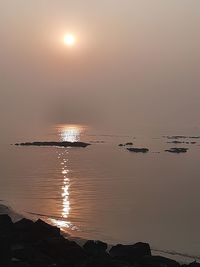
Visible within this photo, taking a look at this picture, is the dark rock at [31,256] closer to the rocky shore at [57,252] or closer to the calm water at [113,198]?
the rocky shore at [57,252]

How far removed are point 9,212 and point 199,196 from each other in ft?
43.0

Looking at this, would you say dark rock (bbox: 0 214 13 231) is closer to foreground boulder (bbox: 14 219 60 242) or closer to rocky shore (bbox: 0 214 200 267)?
rocky shore (bbox: 0 214 200 267)

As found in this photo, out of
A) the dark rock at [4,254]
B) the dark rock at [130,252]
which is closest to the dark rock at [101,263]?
the dark rock at [130,252]

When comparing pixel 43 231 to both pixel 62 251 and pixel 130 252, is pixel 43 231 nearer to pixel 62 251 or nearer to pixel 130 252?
pixel 62 251

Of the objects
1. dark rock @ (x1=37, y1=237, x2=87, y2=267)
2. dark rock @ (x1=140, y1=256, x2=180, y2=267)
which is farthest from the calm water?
dark rock @ (x1=37, y1=237, x2=87, y2=267)

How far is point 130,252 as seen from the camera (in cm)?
1805

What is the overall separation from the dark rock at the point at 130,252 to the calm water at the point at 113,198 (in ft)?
9.71

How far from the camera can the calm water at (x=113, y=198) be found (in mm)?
23297

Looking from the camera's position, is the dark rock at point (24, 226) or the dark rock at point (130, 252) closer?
the dark rock at point (130, 252)

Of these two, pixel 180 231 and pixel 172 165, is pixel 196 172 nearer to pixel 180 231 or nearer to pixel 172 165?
pixel 172 165

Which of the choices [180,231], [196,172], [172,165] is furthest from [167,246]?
[172,165]

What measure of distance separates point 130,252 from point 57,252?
256cm

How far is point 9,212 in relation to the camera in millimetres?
27094

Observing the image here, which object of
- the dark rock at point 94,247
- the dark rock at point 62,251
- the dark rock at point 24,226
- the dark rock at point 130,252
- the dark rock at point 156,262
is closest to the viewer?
the dark rock at point 156,262
